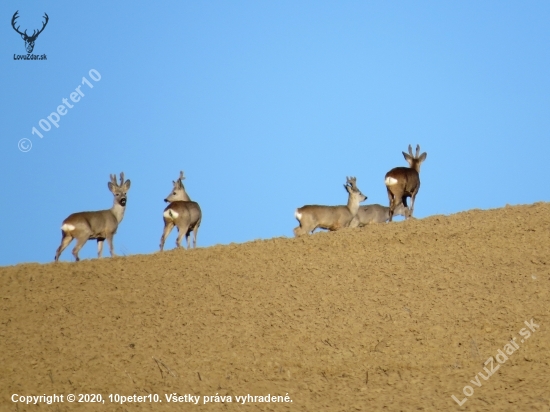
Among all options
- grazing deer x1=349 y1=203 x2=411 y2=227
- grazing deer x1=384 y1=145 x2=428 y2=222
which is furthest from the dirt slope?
grazing deer x1=349 y1=203 x2=411 y2=227

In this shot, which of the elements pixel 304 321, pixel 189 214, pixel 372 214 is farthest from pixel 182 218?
pixel 372 214

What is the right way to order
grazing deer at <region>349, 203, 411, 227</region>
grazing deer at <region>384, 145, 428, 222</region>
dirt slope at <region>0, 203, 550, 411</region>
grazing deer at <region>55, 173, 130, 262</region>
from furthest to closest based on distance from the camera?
1. grazing deer at <region>349, 203, 411, 227</region>
2. grazing deer at <region>384, 145, 428, 222</region>
3. grazing deer at <region>55, 173, 130, 262</region>
4. dirt slope at <region>0, 203, 550, 411</region>

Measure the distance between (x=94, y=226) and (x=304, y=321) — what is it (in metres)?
6.43

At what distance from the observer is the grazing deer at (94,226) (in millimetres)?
17859

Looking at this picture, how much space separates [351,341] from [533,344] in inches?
106

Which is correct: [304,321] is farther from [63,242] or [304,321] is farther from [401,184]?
[401,184]

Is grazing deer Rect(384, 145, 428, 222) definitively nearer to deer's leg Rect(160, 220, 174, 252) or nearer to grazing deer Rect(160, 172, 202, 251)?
grazing deer Rect(160, 172, 202, 251)

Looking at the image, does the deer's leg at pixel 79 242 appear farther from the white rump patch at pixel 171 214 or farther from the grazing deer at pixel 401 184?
the grazing deer at pixel 401 184

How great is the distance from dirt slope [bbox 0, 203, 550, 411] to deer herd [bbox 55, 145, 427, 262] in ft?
4.23

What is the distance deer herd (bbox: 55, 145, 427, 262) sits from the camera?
18.0 meters

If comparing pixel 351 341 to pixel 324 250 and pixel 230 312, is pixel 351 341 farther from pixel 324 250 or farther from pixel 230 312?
pixel 324 250

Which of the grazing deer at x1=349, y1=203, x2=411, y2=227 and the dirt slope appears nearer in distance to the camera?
the dirt slope

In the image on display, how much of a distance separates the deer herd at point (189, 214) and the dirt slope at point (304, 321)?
4.23ft

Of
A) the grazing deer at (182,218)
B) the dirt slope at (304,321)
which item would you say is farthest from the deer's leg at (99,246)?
the dirt slope at (304,321)
